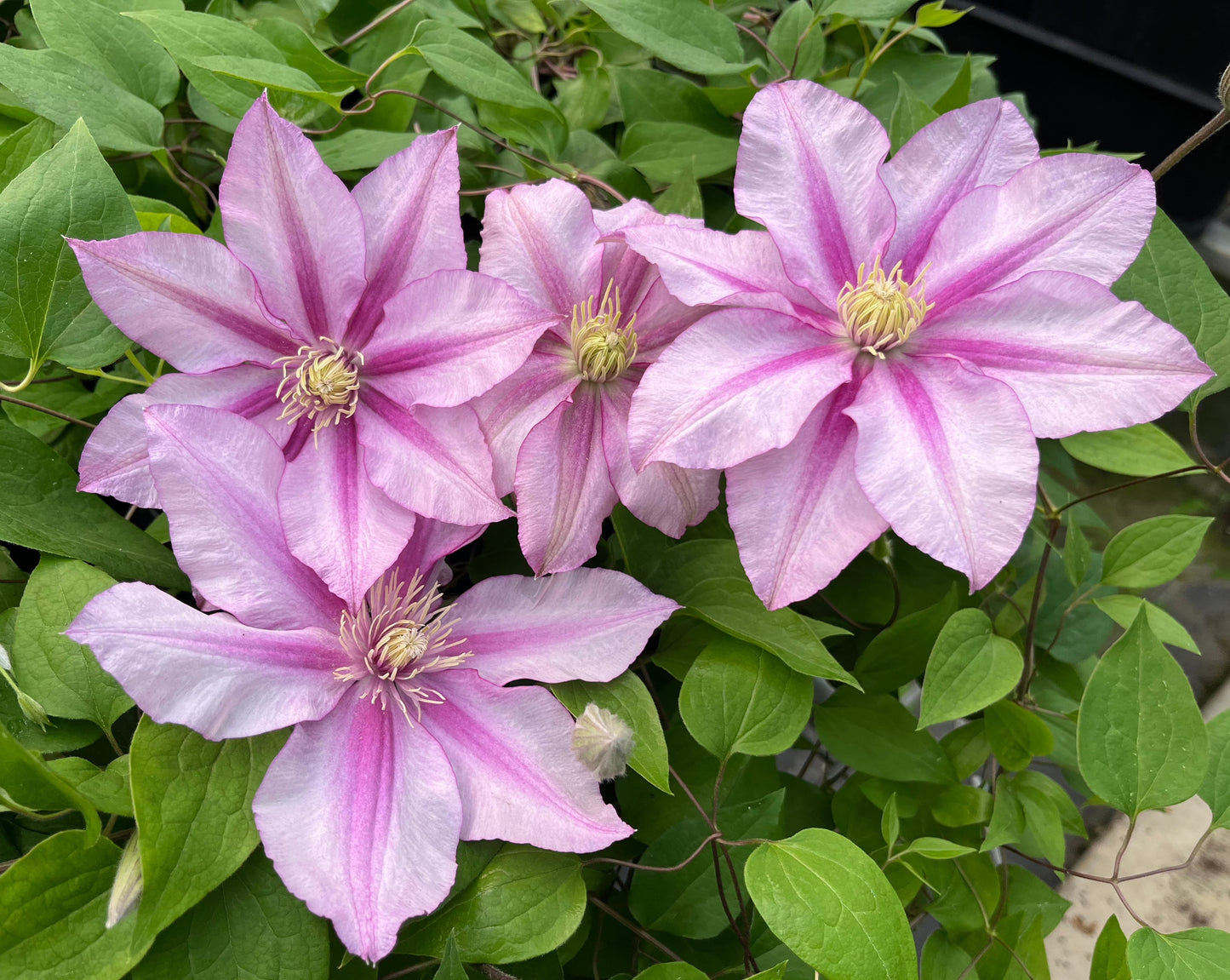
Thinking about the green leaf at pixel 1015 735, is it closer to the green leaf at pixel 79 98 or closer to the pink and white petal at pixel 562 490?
the pink and white petal at pixel 562 490

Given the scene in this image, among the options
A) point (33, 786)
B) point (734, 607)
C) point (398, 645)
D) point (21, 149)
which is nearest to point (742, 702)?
point (734, 607)

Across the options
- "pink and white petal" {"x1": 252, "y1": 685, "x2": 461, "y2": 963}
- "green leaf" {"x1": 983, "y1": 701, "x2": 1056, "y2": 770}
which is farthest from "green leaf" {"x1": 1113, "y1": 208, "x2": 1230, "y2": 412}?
"pink and white petal" {"x1": 252, "y1": 685, "x2": 461, "y2": 963}

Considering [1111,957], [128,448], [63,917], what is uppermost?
[128,448]

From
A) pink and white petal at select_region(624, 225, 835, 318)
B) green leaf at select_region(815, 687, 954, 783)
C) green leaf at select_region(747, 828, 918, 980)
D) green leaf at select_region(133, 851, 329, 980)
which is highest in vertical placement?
pink and white petal at select_region(624, 225, 835, 318)

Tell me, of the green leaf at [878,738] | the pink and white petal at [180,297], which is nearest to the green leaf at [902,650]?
the green leaf at [878,738]

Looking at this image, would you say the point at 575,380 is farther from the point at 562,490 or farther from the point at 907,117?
the point at 907,117

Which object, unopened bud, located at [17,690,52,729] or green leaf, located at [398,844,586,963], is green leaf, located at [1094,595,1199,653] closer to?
green leaf, located at [398,844,586,963]

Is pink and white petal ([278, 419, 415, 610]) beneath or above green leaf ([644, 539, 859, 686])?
above
